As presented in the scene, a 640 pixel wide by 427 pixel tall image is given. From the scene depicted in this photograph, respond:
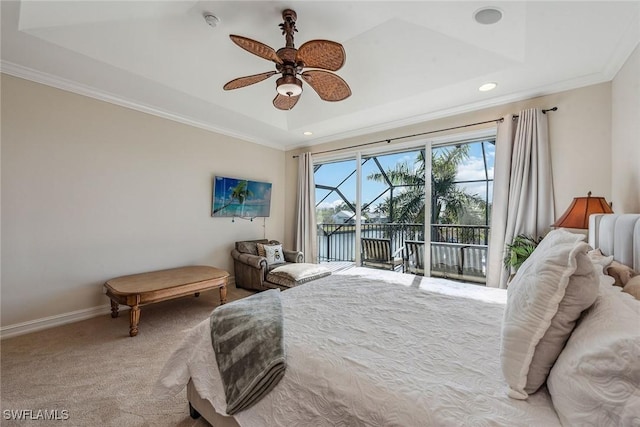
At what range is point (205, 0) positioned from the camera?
203cm

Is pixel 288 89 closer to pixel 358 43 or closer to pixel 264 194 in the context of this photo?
pixel 358 43

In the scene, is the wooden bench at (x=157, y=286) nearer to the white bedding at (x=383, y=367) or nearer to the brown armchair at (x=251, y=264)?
the brown armchair at (x=251, y=264)

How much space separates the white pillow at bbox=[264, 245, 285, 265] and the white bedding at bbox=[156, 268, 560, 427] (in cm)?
239

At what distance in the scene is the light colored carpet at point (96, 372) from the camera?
5.33 ft

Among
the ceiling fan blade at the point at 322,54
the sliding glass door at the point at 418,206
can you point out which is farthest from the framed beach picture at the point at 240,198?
the ceiling fan blade at the point at 322,54

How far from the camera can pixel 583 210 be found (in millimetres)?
2160

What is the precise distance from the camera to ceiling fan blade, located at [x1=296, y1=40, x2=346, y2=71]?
178 cm

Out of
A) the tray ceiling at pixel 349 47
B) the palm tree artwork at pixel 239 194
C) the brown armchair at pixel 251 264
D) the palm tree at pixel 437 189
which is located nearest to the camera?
the tray ceiling at pixel 349 47

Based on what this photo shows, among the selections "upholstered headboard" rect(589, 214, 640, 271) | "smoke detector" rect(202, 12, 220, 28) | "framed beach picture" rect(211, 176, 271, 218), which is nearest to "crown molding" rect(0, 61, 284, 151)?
"framed beach picture" rect(211, 176, 271, 218)

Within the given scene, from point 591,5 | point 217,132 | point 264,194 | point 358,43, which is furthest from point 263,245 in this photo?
point 591,5

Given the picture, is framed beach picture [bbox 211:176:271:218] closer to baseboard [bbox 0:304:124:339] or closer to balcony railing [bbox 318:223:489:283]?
baseboard [bbox 0:304:124:339]

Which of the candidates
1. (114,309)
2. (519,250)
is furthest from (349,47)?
(114,309)

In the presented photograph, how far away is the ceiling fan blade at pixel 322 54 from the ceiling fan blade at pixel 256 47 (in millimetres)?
188

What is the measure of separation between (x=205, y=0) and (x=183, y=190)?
251 centimetres
